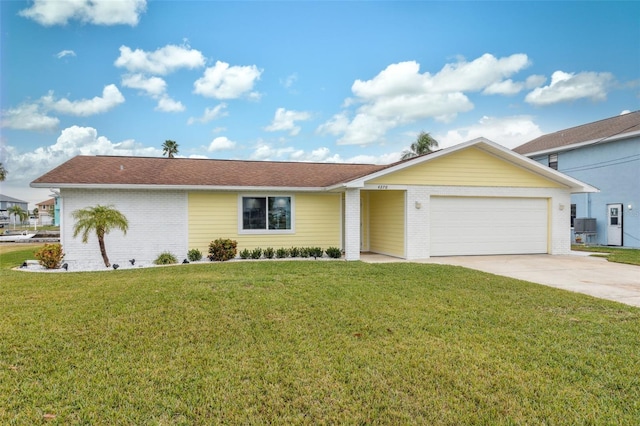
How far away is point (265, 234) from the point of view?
45.2 ft

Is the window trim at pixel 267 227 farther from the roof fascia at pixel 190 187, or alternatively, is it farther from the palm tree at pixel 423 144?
the palm tree at pixel 423 144

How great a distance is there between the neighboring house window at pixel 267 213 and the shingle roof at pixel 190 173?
0.67m

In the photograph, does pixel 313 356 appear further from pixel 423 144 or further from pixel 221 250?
pixel 423 144

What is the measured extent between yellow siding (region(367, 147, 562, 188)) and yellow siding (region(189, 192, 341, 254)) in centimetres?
257

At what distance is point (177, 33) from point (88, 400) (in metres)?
16.3

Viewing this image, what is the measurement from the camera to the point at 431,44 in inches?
700

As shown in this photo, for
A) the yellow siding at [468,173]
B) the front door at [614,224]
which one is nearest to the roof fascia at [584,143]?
the front door at [614,224]

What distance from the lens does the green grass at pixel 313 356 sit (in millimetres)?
3207

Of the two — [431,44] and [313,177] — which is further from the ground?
[431,44]

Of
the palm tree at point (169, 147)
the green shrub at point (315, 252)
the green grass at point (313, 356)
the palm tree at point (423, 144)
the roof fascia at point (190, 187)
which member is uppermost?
the palm tree at point (169, 147)

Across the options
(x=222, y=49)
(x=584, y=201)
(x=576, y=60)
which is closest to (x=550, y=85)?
(x=576, y=60)

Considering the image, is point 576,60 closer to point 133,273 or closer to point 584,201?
point 584,201

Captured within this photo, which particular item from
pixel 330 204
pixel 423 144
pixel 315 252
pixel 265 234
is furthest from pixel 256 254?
pixel 423 144

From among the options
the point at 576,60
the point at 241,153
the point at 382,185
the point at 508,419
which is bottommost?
the point at 508,419
